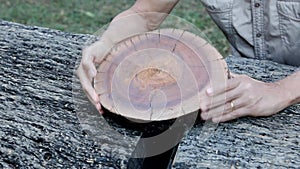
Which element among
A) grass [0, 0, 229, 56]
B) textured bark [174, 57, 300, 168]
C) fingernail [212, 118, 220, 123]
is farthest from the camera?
grass [0, 0, 229, 56]

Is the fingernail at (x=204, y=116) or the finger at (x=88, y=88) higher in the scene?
the finger at (x=88, y=88)

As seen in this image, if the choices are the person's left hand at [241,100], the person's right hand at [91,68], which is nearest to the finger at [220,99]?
the person's left hand at [241,100]

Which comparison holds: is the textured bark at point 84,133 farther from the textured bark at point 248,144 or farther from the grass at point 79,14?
the grass at point 79,14

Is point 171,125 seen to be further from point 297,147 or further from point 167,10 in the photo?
point 167,10

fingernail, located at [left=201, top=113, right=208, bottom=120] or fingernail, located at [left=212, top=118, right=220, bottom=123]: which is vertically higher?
fingernail, located at [left=201, top=113, right=208, bottom=120]

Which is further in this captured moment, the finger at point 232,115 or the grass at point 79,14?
the grass at point 79,14

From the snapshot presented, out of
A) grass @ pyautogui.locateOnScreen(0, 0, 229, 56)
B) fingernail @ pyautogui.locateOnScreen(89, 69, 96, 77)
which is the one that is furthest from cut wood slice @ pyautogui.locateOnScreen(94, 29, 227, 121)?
grass @ pyautogui.locateOnScreen(0, 0, 229, 56)

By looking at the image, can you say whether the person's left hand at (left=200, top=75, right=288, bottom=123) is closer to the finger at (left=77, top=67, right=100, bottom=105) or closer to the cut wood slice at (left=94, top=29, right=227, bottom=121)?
the cut wood slice at (left=94, top=29, right=227, bottom=121)

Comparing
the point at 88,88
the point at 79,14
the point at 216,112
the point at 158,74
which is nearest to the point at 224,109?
the point at 216,112
